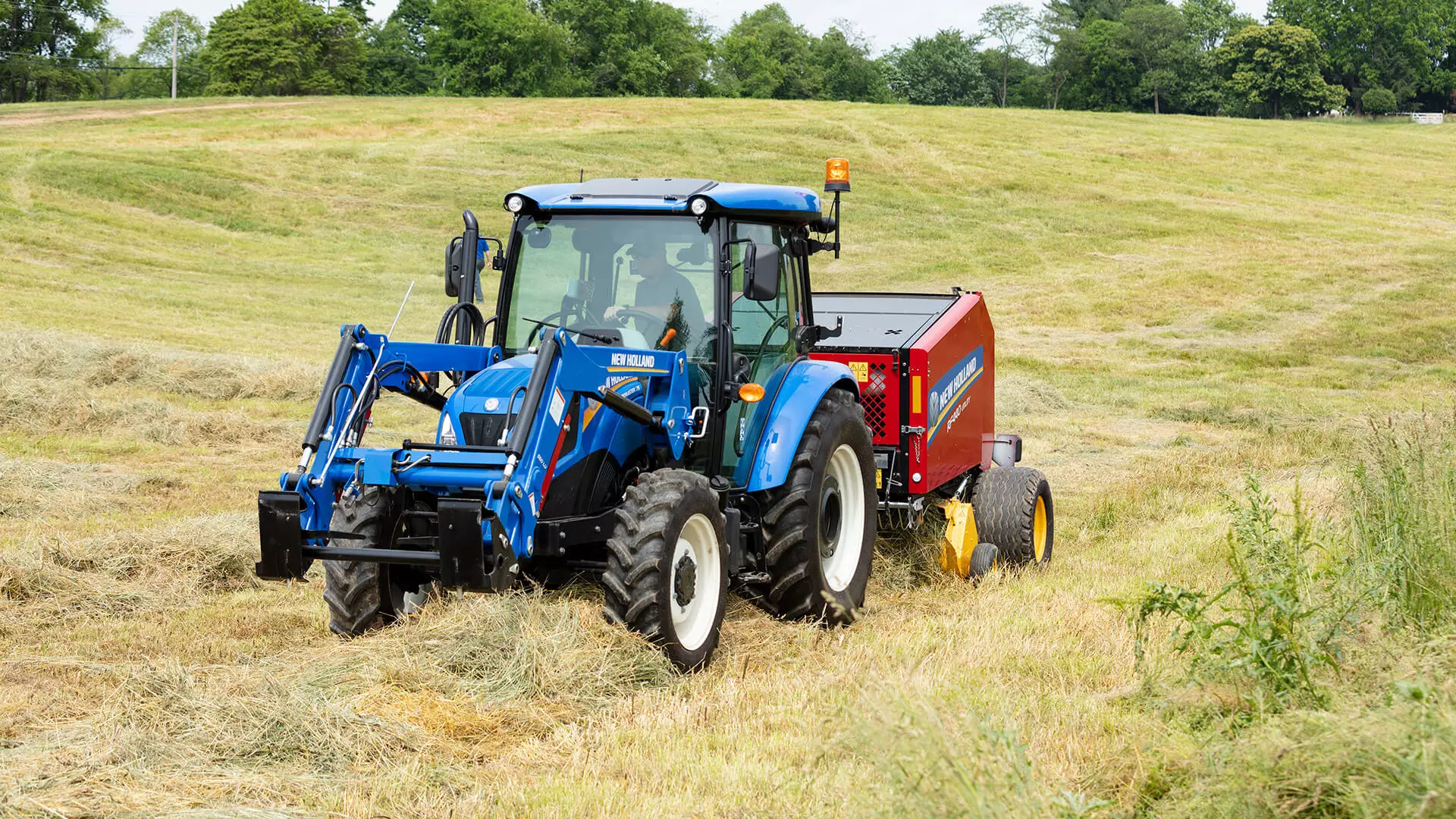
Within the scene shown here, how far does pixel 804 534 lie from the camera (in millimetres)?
7180

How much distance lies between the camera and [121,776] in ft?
15.3

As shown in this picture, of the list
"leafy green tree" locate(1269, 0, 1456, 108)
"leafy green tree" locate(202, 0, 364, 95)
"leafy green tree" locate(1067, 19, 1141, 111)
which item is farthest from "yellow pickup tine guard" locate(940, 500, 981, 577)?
"leafy green tree" locate(1269, 0, 1456, 108)

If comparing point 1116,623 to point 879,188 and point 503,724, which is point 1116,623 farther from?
point 879,188

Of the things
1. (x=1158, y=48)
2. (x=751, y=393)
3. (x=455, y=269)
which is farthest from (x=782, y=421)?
(x=1158, y=48)

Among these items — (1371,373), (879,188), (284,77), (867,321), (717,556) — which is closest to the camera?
(717,556)

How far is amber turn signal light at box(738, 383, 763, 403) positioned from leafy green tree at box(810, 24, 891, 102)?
9750cm

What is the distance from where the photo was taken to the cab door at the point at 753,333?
7.28 m

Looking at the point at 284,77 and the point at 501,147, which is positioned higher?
the point at 284,77

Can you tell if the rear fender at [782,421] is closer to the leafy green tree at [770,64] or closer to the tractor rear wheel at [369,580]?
the tractor rear wheel at [369,580]

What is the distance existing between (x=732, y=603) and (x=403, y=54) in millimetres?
90734

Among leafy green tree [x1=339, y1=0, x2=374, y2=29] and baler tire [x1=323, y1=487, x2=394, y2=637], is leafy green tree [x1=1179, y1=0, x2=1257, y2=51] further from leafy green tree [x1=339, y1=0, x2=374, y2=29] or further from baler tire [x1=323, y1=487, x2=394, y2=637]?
baler tire [x1=323, y1=487, x2=394, y2=637]

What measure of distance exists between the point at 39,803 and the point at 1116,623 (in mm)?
4888

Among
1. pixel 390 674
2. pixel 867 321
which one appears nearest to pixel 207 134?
pixel 867 321

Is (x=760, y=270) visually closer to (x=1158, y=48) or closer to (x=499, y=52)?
(x=499, y=52)
